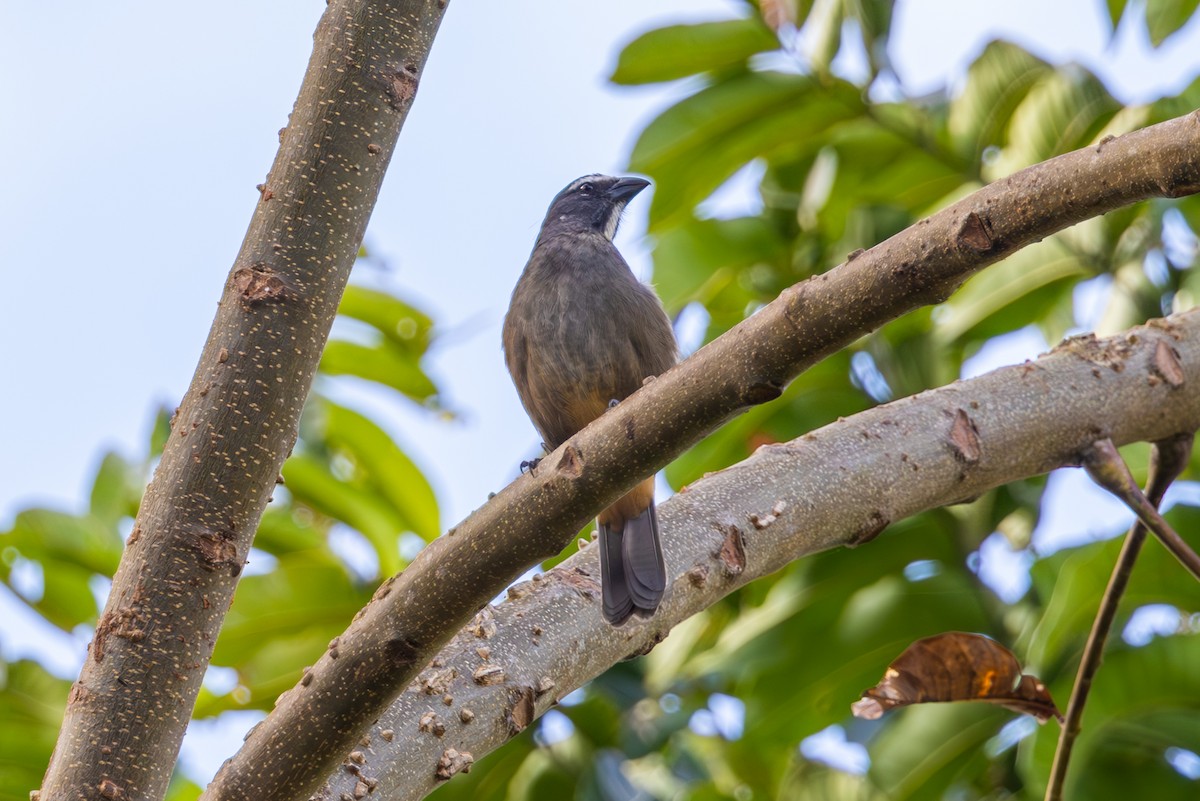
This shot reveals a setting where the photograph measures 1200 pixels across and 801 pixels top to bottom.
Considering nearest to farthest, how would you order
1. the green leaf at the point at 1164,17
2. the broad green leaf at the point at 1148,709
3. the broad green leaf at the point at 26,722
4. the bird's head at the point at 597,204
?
the broad green leaf at the point at 1148,709
the broad green leaf at the point at 26,722
the green leaf at the point at 1164,17
the bird's head at the point at 597,204

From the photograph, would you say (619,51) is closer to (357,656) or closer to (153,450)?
(153,450)

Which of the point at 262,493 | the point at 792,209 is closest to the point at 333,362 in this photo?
the point at 792,209

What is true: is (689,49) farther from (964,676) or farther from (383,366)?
(964,676)

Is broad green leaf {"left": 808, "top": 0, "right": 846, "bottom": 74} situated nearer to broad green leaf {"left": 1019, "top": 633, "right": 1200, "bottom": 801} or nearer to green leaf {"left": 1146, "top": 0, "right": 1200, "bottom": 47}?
green leaf {"left": 1146, "top": 0, "right": 1200, "bottom": 47}

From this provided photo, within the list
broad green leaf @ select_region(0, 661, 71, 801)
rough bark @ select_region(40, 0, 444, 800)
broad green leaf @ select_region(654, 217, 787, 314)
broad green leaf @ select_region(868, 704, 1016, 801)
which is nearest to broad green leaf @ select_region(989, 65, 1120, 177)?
broad green leaf @ select_region(654, 217, 787, 314)

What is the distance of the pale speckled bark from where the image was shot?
209 centimetres

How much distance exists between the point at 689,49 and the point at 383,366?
1386mm

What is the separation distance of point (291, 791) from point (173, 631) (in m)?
0.28

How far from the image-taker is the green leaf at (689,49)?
12.2 ft

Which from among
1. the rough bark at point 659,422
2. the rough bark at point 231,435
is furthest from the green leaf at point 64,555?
the rough bark at point 659,422

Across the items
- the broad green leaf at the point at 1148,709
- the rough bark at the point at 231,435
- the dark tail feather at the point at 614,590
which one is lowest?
the broad green leaf at the point at 1148,709

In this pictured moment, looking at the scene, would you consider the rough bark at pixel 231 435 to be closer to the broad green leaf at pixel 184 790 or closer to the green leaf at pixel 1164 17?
the broad green leaf at pixel 184 790

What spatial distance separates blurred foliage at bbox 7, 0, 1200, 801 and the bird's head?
61cm

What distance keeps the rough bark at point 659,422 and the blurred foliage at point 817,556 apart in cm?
153
